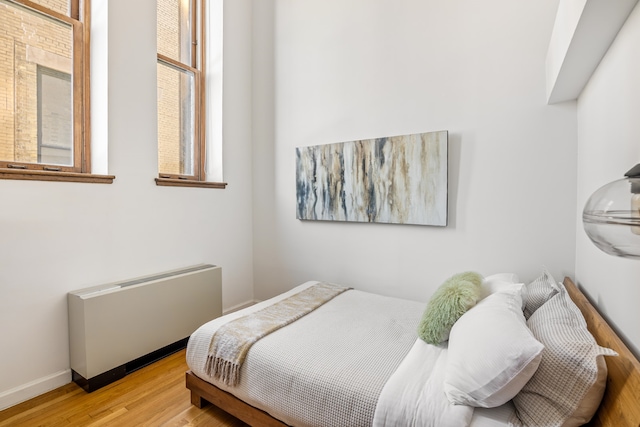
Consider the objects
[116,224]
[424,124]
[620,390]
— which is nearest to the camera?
[620,390]

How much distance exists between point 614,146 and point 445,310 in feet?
3.31

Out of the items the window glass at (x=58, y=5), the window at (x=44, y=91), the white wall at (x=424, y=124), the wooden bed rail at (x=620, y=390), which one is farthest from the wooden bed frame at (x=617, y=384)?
the window glass at (x=58, y=5)

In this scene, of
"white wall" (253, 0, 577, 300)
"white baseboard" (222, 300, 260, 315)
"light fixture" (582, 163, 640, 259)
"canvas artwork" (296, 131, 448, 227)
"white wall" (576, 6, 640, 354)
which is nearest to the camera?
"light fixture" (582, 163, 640, 259)

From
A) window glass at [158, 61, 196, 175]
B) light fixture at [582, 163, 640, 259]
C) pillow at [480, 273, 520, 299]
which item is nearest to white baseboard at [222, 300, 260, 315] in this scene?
window glass at [158, 61, 196, 175]

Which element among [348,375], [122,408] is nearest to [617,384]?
[348,375]

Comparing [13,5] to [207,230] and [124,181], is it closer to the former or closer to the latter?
[124,181]

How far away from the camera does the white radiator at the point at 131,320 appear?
199cm

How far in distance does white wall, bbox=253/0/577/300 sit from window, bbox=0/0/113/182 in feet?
5.16

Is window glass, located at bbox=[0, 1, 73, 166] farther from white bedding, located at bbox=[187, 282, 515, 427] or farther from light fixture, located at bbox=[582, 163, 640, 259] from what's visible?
light fixture, located at bbox=[582, 163, 640, 259]

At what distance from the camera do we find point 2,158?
1896 millimetres

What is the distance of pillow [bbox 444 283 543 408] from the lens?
1049 millimetres

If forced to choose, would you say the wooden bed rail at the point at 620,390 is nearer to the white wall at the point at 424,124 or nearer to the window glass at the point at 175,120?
the white wall at the point at 424,124

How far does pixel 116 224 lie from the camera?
7.52 feet

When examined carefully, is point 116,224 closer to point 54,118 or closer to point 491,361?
point 54,118
